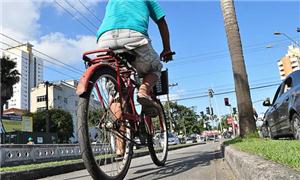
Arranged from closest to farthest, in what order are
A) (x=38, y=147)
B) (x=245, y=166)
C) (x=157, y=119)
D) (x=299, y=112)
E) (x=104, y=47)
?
(x=245, y=166) < (x=104, y=47) < (x=157, y=119) < (x=299, y=112) < (x=38, y=147)

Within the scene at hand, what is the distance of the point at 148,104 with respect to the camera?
4.39 meters

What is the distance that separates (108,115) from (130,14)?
1.21 meters

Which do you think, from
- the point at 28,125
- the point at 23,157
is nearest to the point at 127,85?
the point at 23,157

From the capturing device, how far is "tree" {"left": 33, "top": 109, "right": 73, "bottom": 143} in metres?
68.4

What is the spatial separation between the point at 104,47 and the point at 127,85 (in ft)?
1.66

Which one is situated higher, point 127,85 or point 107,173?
point 127,85

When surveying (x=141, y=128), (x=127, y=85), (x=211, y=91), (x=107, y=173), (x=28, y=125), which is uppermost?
(x=211, y=91)

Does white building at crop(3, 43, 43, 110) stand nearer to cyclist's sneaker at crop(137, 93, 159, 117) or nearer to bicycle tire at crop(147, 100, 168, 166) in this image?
bicycle tire at crop(147, 100, 168, 166)

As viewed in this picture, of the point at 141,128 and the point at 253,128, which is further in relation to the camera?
the point at 253,128

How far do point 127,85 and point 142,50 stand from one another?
441 mm

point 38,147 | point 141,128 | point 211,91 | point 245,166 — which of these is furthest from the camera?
point 211,91

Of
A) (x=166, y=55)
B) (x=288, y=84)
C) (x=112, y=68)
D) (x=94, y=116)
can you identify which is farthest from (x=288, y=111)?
(x=94, y=116)

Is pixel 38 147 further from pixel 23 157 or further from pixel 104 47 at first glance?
pixel 104 47

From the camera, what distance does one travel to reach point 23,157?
12586 mm
